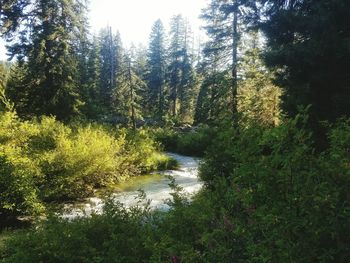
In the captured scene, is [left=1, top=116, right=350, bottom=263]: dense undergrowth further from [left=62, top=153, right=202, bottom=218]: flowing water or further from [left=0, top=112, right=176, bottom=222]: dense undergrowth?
[left=62, top=153, right=202, bottom=218]: flowing water

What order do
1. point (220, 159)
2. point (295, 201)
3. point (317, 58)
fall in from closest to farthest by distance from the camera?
point (295, 201), point (317, 58), point (220, 159)

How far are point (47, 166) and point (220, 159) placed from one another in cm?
575

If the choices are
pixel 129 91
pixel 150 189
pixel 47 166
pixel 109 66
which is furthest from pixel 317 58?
pixel 109 66

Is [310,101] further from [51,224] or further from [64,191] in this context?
[64,191]

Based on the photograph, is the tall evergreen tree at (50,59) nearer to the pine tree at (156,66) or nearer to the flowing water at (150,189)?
the flowing water at (150,189)

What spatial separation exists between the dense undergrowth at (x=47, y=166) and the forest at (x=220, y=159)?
0.04 metres

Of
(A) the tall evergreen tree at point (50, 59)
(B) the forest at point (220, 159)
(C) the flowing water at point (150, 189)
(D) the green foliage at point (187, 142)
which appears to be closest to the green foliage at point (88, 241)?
(B) the forest at point (220, 159)

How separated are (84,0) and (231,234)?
21.4m

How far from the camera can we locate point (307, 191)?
9.09 ft

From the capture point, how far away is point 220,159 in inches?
350

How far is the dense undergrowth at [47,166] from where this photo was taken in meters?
9.13

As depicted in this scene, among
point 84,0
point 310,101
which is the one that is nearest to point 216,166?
point 310,101

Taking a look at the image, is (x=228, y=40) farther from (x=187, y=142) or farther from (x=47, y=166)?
(x=47, y=166)

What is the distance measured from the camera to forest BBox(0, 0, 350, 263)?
288 cm
